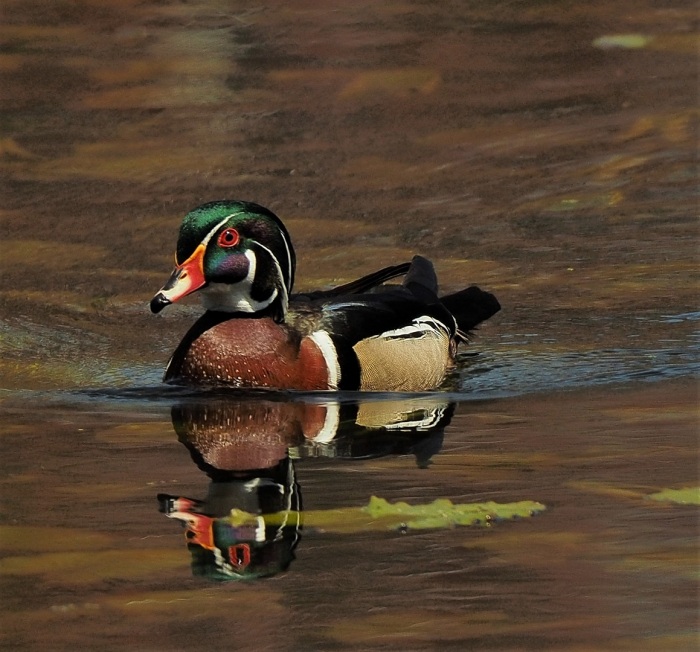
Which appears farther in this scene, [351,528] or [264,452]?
[264,452]

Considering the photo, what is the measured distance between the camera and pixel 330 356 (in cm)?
860

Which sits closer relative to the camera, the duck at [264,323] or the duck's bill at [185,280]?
the duck's bill at [185,280]

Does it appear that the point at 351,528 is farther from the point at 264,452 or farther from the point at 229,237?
the point at 229,237

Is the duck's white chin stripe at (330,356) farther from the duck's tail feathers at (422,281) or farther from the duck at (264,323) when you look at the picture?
the duck's tail feathers at (422,281)

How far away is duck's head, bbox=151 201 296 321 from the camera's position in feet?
27.6

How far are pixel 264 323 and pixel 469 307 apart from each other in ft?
6.04

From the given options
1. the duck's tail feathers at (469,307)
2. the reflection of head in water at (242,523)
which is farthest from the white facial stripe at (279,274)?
the reflection of head in water at (242,523)

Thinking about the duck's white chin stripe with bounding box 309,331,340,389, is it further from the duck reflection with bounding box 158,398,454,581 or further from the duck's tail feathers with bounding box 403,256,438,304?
the duck's tail feathers with bounding box 403,256,438,304

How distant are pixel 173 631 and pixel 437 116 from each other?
1002cm

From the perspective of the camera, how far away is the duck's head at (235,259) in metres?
8.41

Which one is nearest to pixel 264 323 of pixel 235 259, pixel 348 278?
pixel 235 259

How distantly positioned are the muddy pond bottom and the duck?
24cm

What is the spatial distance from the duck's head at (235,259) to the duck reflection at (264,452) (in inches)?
21.0

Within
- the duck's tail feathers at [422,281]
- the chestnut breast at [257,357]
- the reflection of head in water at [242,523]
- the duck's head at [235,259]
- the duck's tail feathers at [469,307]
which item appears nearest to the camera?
the reflection of head in water at [242,523]
